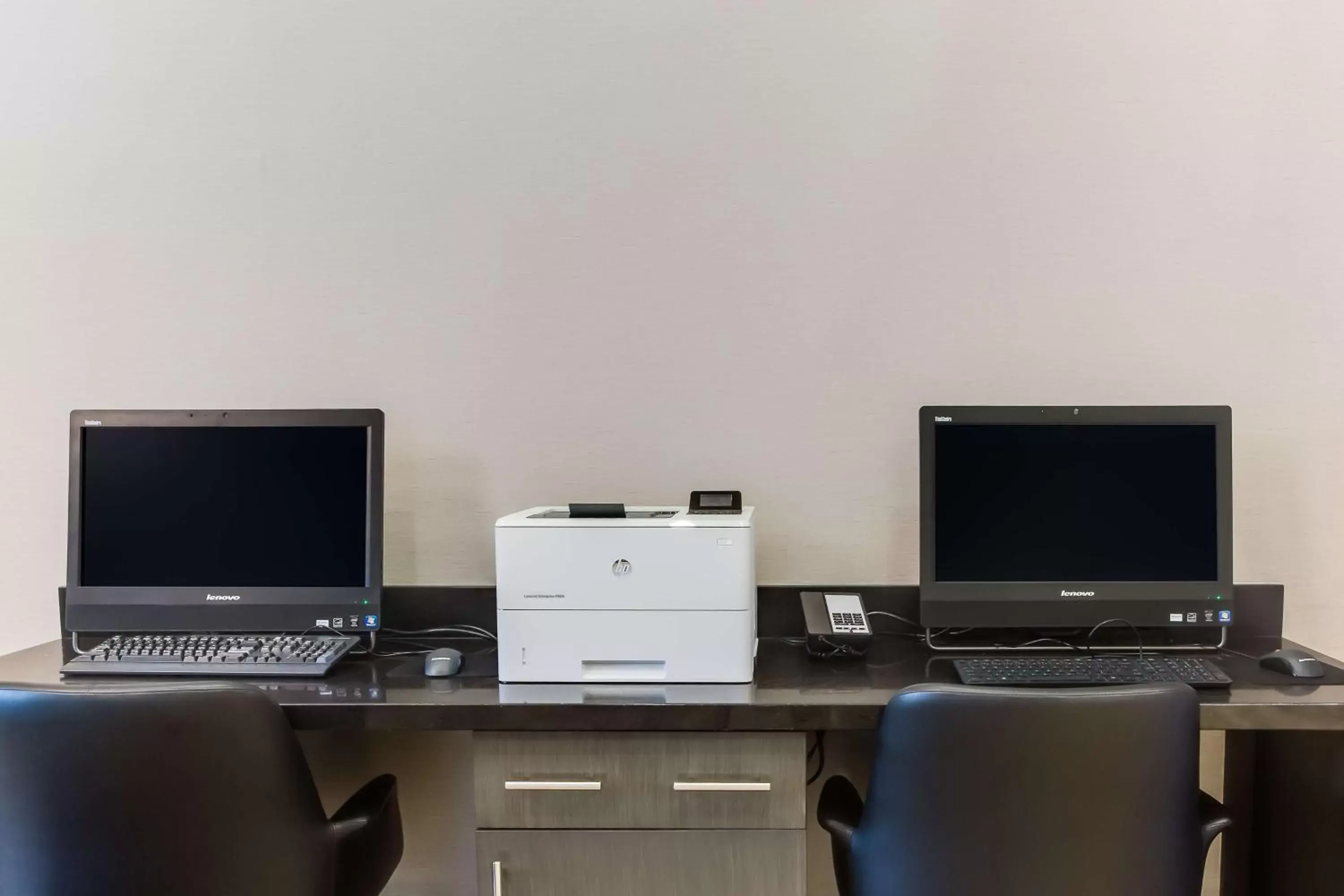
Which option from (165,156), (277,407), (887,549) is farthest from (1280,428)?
(165,156)

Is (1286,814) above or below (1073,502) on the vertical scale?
below

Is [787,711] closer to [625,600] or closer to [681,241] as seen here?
[625,600]

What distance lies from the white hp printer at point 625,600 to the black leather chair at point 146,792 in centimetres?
41

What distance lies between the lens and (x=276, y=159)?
6.19 feet

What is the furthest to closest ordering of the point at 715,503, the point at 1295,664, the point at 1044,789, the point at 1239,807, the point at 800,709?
the point at 1239,807 → the point at 715,503 → the point at 1295,664 → the point at 800,709 → the point at 1044,789

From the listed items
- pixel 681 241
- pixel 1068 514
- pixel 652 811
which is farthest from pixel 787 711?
pixel 681 241

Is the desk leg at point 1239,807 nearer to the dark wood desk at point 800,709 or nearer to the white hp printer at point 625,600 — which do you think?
the dark wood desk at point 800,709

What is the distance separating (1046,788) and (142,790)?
1245 mm

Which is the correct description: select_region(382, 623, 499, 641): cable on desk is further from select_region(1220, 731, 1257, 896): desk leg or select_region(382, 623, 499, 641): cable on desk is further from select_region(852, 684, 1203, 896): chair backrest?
select_region(1220, 731, 1257, 896): desk leg

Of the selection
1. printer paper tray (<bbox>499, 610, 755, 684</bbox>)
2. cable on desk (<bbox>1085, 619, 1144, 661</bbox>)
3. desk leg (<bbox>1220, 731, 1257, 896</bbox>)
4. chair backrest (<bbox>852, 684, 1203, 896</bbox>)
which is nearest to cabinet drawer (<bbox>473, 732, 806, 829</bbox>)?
printer paper tray (<bbox>499, 610, 755, 684</bbox>)

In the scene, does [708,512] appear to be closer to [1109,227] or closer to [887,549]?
[887,549]

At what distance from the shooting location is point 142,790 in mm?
1155

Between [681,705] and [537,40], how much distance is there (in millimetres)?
1455

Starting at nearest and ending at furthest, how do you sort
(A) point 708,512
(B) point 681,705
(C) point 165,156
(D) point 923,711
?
(D) point 923,711, (B) point 681,705, (A) point 708,512, (C) point 165,156
